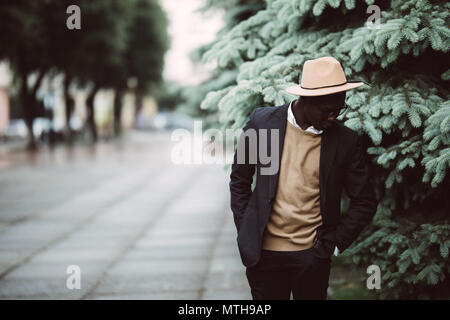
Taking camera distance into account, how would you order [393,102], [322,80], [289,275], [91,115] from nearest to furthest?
1. [322,80]
2. [289,275]
3. [393,102]
4. [91,115]

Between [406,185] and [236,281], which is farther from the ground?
[406,185]

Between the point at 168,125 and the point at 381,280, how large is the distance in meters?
62.8

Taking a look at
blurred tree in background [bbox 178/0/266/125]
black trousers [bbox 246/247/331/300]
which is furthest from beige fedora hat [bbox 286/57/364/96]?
blurred tree in background [bbox 178/0/266/125]

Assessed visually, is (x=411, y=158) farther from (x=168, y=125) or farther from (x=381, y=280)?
(x=168, y=125)

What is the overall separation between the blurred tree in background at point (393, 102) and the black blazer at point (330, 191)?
30.7 inches

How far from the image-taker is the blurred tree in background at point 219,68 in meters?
6.53

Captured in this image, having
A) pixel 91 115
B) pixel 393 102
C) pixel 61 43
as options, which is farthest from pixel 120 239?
pixel 91 115

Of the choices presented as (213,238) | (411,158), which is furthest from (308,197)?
(213,238)

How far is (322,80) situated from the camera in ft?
10.4

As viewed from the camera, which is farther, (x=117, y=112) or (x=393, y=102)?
(x=117, y=112)

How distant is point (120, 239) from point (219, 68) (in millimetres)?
3310

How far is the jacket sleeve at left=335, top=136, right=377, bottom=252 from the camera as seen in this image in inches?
131

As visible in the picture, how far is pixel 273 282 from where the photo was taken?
3.40 m

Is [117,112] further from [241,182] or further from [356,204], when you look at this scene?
[356,204]
